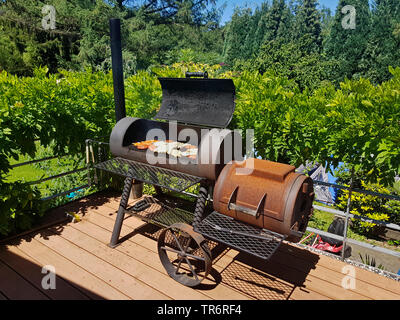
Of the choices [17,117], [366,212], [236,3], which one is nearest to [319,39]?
[236,3]

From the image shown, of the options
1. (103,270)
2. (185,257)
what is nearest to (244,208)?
(185,257)

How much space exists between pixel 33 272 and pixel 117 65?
2.74m

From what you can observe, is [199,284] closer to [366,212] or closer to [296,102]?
[296,102]

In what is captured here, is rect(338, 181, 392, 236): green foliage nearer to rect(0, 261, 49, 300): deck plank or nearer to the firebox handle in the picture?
the firebox handle

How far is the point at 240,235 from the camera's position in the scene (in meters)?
2.54

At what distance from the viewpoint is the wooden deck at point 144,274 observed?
2.72 m

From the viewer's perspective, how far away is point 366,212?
7305mm

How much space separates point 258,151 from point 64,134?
277cm

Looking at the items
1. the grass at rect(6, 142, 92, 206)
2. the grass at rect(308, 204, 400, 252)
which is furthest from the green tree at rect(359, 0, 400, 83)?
the grass at rect(6, 142, 92, 206)

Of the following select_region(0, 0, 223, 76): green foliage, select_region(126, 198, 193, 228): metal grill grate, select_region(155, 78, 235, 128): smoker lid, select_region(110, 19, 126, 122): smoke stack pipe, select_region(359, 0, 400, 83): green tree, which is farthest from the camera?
select_region(0, 0, 223, 76): green foliage

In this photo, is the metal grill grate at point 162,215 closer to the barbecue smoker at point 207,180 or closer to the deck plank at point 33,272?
the barbecue smoker at point 207,180

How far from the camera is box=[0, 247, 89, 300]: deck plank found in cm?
269

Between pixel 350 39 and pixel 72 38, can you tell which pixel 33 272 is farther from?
pixel 350 39

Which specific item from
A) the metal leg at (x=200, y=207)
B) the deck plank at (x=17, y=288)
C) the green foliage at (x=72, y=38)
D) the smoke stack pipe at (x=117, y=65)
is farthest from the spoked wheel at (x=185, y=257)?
the green foliage at (x=72, y=38)
